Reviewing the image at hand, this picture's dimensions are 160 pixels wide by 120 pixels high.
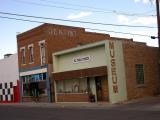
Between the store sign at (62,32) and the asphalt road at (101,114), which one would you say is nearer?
the asphalt road at (101,114)

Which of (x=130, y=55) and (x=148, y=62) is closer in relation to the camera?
(x=130, y=55)

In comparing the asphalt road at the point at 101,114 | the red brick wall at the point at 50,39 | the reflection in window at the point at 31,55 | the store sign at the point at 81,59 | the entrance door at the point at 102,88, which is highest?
the red brick wall at the point at 50,39

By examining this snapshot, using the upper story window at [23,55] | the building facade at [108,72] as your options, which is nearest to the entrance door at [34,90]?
the upper story window at [23,55]

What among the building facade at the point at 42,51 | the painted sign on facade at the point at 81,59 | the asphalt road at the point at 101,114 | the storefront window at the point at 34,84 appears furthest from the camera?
the storefront window at the point at 34,84

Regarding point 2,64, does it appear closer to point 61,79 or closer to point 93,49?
point 61,79

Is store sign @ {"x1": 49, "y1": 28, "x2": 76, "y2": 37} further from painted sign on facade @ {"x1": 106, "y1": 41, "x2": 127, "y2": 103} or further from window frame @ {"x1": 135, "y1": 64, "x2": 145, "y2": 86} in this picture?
window frame @ {"x1": 135, "y1": 64, "x2": 145, "y2": 86}

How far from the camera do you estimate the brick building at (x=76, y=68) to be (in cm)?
2961

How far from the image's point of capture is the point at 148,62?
106 ft

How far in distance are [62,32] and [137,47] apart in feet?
32.6

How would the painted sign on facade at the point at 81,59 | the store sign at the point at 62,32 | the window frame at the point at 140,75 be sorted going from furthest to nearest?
the store sign at the point at 62,32 → the painted sign on facade at the point at 81,59 → the window frame at the point at 140,75

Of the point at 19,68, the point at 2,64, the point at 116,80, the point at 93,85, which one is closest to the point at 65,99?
the point at 93,85

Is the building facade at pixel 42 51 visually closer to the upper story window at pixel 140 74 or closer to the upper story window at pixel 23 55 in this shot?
the upper story window at pixel 23 55

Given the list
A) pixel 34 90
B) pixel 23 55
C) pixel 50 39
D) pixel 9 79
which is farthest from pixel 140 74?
pixel 9 79

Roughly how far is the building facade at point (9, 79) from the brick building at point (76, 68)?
158cm
